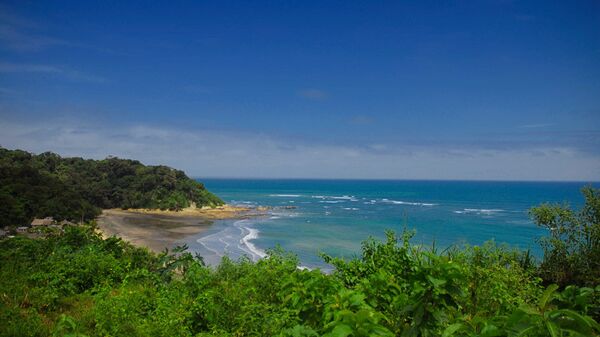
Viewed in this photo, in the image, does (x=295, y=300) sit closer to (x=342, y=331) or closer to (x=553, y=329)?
(x=342, y=331)

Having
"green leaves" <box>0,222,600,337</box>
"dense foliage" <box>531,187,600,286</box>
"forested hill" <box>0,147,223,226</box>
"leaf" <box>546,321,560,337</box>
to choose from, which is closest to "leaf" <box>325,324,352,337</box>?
"green leaves" <box>0,222,600,337</box>

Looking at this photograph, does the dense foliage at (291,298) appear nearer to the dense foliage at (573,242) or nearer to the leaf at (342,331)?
the leaf at (342,331)

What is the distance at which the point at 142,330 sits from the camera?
4.69 metres

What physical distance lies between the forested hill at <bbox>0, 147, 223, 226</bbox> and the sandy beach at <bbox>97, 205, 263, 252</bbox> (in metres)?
2.63

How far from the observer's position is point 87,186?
6738 centimetres

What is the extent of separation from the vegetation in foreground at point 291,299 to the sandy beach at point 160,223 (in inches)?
1049

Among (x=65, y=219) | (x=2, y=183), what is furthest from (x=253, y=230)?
(x=2, y=183)

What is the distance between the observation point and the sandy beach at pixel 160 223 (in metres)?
39.2

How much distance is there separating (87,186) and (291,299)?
73889mm

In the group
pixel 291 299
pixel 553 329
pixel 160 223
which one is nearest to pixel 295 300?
pixel 291 299

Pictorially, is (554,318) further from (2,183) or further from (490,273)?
(2,183)

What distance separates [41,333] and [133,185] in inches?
2802

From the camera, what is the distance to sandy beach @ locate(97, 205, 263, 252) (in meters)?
39.2

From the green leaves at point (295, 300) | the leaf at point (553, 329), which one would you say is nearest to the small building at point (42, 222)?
the green leaves at point (295, 300)
